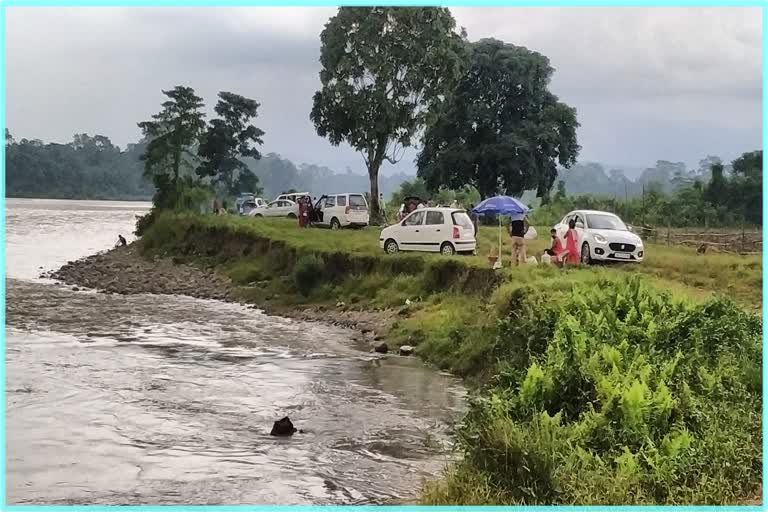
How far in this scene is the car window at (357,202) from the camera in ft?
119

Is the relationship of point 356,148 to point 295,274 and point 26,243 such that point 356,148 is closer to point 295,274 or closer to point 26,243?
point 295,274

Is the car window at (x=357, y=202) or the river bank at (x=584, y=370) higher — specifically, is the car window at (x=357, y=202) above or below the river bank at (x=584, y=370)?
above

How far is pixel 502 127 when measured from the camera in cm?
4491

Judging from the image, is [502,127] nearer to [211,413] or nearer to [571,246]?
[571,246]

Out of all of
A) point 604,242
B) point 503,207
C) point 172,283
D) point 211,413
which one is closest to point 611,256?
point 604,242

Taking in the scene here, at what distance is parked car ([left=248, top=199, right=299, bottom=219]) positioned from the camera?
43750 mm

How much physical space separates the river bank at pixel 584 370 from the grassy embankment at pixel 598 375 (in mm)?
21

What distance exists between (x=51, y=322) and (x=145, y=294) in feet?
21.2

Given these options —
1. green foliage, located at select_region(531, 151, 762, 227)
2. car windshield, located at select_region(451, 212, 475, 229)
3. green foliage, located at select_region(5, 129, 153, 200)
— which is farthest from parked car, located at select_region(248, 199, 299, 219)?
green foliage, located at select_region(5, 129, 153, 200)

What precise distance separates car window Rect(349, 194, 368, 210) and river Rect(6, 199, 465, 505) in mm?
13007

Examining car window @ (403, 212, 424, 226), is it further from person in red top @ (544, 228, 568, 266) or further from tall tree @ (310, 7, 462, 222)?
tall tree @ (310, 7, 462, 222)

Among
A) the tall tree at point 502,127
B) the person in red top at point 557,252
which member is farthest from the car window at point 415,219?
the tall tree at point 502,127

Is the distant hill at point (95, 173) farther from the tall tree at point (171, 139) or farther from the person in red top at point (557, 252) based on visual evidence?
the person in red top at point (557, 252)

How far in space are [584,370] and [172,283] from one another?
23032 mm
